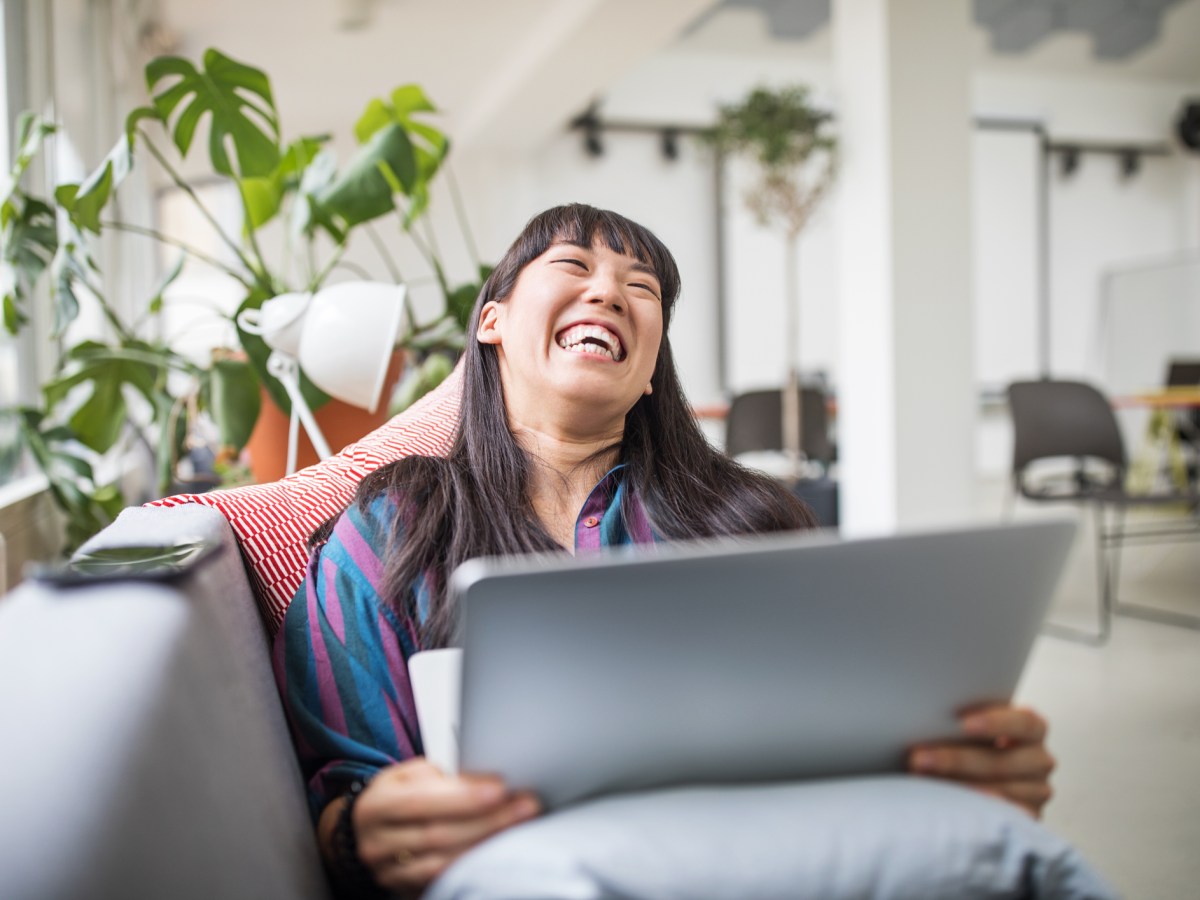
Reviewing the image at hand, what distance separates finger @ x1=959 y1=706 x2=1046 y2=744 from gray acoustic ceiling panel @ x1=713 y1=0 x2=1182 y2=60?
6.67 metres

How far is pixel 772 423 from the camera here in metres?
4.74

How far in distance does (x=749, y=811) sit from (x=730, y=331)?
26.0 feet

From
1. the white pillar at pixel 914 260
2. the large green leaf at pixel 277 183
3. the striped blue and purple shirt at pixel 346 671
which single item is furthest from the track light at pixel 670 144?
the striped blue and purple shirt at pixel 346 671

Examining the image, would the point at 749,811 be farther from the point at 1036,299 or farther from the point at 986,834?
the point at 1036,299

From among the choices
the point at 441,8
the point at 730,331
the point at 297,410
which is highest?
the point at 441,8

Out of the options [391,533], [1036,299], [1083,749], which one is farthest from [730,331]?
[391,533]

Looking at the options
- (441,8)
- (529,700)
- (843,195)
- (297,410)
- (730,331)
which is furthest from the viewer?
(730,331)

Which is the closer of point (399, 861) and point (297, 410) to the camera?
point (399, 861)

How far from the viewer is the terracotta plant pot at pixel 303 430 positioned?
6.45ft

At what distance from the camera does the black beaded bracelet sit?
0.83m

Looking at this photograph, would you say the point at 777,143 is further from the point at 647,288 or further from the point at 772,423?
the point at 647,288

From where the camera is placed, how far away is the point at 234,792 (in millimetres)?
630

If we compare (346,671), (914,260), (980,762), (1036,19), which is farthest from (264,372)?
(1036,19)

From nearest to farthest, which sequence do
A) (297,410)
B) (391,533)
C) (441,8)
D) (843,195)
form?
(391,533) → (297,410) → (843,195) → (441,8)
